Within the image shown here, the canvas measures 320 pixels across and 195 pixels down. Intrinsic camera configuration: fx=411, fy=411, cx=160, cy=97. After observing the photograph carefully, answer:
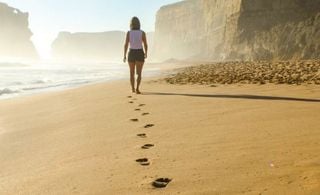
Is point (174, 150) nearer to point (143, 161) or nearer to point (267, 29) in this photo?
point (143, 161)

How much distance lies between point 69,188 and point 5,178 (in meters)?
0.64

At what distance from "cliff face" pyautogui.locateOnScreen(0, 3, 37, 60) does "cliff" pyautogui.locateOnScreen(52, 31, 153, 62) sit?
70049mm

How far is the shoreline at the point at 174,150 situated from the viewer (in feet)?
7.13

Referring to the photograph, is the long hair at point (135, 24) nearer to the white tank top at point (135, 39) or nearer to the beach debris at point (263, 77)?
the white tank top at point (135, 39)

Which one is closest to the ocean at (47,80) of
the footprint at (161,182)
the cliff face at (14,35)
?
the footprint at (161,182)

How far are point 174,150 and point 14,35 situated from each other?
12000 centimetres

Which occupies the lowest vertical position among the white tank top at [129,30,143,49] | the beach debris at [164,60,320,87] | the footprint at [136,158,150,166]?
the footprint at [136,158,150,166]

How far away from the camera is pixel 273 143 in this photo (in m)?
2.83

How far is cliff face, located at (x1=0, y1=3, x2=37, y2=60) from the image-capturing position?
11223 centimetres

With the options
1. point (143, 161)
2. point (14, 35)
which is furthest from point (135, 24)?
point (14, 35)

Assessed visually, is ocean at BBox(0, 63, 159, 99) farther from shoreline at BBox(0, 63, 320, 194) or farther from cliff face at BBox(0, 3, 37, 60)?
cliff face at BBox(0, 3, 37, 60)

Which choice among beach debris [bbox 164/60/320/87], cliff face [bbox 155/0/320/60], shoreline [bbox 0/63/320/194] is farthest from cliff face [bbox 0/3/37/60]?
shoreline [bbox 0/63/320/194]

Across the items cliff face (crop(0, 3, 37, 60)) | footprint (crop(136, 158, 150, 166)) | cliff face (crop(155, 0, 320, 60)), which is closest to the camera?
footprint (crop(136, 158, 150, 166))

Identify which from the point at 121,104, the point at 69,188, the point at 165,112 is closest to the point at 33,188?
the point at 69,188
